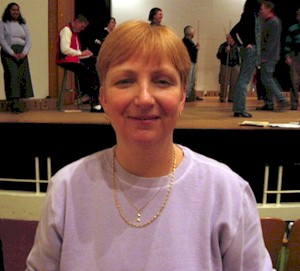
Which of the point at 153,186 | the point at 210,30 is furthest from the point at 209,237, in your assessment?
the point at 210,30

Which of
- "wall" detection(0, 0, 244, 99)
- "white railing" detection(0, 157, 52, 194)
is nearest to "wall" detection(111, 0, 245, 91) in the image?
"wall" detection(0, 0, 244, 99)

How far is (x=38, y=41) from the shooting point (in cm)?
506

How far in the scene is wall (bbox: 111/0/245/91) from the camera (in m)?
7.95

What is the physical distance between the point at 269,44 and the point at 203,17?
13.7ft

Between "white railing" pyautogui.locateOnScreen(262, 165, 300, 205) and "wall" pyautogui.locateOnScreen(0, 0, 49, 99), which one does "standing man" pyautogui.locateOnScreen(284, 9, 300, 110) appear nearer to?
"white railing" pyautogui.locateOnScreen(262, 165, 300, 205)

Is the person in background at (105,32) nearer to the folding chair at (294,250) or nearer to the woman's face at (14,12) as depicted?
the woman's face at (14,12)

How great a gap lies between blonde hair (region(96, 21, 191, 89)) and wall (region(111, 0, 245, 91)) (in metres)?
7.32

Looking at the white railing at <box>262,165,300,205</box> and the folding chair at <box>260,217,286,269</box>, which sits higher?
the folding chair at <box>260,217,286,269</box>

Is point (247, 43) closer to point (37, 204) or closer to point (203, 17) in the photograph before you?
point (37, 204)

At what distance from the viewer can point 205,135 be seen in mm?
2770

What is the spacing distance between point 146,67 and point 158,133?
0.14m

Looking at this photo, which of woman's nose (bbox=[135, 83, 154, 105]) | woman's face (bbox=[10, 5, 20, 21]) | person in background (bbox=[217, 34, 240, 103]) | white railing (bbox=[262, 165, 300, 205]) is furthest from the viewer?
person in background (bbox=[217, 34, 240, 103])

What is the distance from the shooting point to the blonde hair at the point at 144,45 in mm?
810

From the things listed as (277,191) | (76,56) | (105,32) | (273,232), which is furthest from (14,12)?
(273,232)
